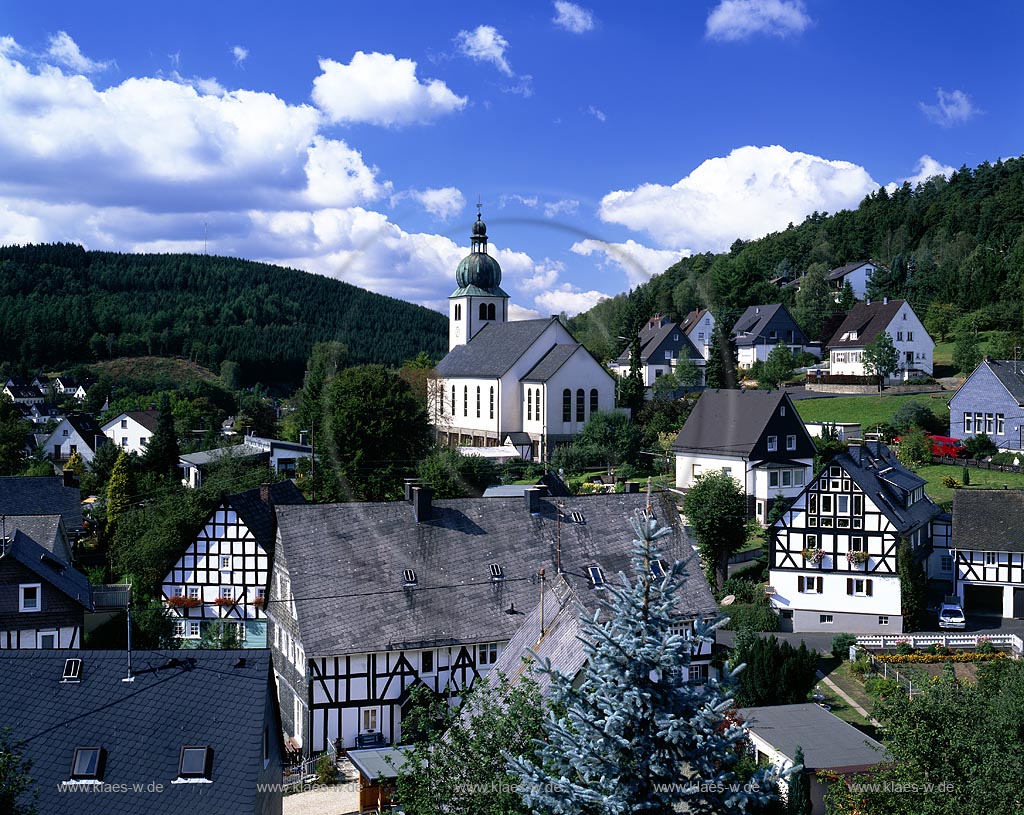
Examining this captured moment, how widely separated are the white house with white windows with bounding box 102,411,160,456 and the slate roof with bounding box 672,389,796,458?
50033mm

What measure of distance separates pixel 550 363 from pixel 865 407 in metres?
21.5

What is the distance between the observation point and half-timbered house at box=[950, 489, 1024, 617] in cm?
3994

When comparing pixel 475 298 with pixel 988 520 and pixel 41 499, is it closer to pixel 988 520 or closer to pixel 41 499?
pixel 41 499

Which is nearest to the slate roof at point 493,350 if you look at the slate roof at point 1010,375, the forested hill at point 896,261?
the forested hill at point 896,261

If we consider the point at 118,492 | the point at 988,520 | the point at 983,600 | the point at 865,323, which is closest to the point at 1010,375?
the point at 988,520

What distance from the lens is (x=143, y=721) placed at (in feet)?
67.4

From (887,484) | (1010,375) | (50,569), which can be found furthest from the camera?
(1010,375)

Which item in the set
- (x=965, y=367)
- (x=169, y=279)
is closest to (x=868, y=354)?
(x=965, y=367)

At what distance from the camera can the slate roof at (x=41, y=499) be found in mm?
50125

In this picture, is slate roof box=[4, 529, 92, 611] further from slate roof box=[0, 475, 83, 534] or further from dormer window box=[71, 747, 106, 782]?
dormer window box=[71, 747, 106, 782]

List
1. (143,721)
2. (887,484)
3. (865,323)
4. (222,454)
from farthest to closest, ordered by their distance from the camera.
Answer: (865,323), (222,454), (887,484), (143,721)

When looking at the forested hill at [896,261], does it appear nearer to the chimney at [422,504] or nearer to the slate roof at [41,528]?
the chimney at [422,504]

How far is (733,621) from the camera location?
125ft

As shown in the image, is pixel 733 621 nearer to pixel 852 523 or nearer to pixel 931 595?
pixel 852 523
